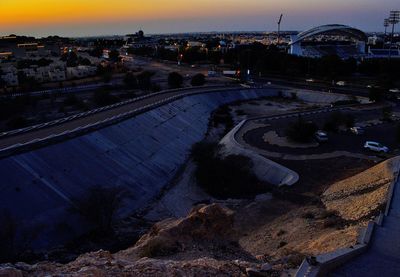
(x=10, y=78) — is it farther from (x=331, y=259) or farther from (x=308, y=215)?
(x=331, y=259)

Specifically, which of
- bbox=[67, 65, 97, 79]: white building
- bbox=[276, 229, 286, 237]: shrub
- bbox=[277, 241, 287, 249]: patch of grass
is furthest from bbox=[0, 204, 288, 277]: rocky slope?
bbox=[67, 65, 97, 79]: white building

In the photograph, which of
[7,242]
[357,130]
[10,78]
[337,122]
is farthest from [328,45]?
[7,242]

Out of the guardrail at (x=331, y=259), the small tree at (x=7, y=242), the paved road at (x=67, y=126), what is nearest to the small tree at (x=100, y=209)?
the small tree at (x=7, y=242)

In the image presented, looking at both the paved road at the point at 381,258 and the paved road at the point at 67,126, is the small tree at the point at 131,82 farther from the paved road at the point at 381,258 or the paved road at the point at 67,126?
Answer: the paved road at the point at 381,258

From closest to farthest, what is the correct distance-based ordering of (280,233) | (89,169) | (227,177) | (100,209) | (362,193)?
(280,233) < (362,193) < (100,209) < (89,169) < (227,177)

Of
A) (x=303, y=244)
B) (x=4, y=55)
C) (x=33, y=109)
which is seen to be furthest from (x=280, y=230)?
(x=4, y=55)

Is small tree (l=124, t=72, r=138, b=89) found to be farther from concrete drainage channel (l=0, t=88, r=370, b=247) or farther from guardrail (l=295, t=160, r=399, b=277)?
guardrail (l=295, t=160, r=399, b=277)
